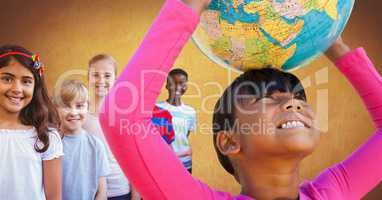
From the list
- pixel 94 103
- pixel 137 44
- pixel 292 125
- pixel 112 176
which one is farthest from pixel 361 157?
pixel 137 44

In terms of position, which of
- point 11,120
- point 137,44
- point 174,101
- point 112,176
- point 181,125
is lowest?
point 112,176

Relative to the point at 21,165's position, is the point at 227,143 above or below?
above

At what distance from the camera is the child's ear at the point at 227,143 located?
128cm

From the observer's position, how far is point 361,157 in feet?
4.42

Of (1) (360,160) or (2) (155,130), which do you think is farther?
(1) (360,160)

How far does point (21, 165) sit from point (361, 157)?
67.5 inches

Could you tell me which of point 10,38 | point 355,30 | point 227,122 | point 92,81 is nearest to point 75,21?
point 10,38

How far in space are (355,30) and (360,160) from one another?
527 centimetres

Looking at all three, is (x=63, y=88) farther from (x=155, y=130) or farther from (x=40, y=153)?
(x=155, y=130)

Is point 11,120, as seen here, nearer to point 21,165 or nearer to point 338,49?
point 21,165

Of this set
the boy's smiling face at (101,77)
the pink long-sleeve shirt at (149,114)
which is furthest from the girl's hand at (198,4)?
the boy's smiling face at (101,77)

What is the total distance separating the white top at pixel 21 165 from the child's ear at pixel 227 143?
1.42m

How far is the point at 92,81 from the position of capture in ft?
11.9

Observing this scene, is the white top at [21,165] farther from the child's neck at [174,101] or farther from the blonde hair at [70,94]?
the child's neck at [174,101]
